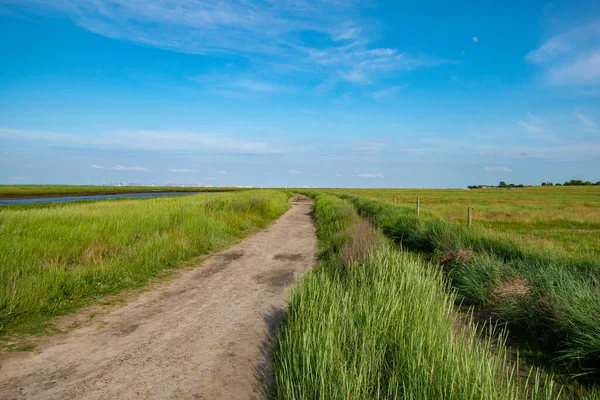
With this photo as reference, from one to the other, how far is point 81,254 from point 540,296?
936cm

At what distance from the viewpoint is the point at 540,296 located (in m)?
5.42

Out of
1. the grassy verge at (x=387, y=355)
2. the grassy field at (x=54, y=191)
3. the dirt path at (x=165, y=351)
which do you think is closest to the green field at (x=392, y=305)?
the grassy verge at (x=387, y=355)

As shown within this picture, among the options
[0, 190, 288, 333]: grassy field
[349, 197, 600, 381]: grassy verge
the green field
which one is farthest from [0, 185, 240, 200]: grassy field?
[349, 197, 600, 381]: grassy verge

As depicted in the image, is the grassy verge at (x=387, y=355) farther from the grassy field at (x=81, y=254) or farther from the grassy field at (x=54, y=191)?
the grassy field at (x=54, y=191)

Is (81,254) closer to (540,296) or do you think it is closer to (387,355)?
(387,355)

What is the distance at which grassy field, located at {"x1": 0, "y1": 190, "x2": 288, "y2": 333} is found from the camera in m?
5.63

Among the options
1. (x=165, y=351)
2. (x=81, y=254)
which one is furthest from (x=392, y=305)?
(x=81, y=254)

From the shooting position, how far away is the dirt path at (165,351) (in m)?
3.58

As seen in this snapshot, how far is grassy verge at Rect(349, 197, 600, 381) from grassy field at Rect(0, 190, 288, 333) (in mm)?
7090

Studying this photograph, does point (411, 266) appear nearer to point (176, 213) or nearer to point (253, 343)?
point (253, 343)

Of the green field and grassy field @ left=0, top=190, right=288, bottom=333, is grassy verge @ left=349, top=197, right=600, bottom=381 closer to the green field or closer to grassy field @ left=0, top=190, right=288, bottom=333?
the green field

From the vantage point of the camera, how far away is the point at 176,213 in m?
13.9

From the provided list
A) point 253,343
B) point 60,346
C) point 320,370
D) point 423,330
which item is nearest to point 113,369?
point 60,346

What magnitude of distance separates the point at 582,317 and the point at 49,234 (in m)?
10.7
